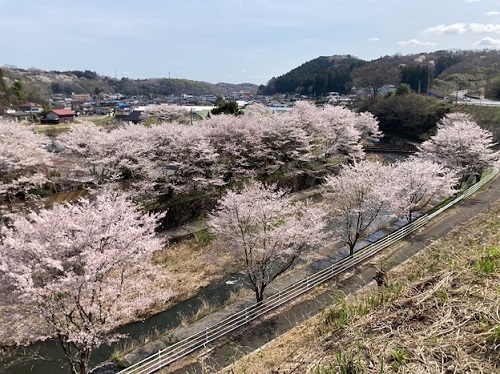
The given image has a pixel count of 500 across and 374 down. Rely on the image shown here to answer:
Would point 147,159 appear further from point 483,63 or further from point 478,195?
point 483,63

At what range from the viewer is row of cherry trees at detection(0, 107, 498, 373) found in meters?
8.94

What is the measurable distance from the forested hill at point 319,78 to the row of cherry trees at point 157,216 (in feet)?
246

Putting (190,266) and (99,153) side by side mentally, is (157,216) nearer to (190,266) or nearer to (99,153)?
(190,266)

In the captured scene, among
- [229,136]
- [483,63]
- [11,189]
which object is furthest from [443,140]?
[483,63]

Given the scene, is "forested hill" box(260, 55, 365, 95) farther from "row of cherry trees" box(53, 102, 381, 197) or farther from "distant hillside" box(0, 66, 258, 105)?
"row of cherry trees" box(53, 102, 381, 197)

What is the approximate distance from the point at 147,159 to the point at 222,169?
5.04 metres

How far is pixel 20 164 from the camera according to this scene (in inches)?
765

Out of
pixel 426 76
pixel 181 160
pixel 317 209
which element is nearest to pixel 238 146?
pixel 181 160

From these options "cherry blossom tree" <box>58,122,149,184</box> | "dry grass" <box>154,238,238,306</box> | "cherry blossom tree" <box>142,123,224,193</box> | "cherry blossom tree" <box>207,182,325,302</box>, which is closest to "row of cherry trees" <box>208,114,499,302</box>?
"cherry blossom tree" <box>207,182,325,302</box>

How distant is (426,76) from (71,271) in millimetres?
80588

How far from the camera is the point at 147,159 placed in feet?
73.2

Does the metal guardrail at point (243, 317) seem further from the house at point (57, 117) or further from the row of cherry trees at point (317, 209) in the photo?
the house at point (57, 117)

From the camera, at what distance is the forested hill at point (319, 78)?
103188 mm

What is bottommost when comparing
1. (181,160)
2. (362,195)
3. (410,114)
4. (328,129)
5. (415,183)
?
(415,183)
